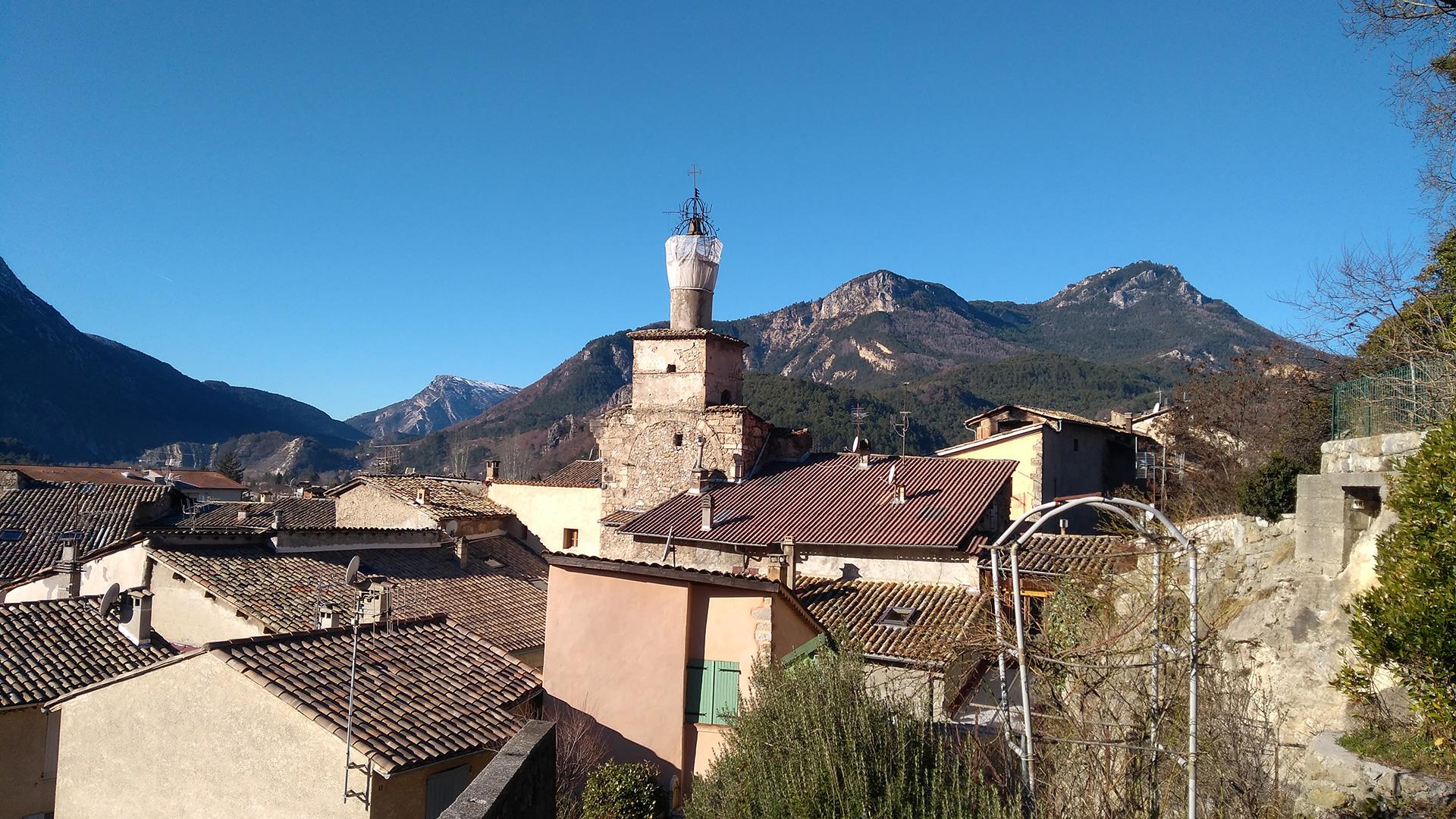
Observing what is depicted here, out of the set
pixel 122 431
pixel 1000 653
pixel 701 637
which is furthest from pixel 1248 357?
pixel 122 431

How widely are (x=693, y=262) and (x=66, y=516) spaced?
21.7 meters

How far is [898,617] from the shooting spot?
16609 millimetres

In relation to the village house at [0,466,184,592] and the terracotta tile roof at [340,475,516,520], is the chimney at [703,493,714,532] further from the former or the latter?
the village house at [0,466,184,592]

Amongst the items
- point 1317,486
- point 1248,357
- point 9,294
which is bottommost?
point 1317,486

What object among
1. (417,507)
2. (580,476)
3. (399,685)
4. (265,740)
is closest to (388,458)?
(580,476)

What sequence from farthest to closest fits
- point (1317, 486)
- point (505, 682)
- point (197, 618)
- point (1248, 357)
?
point (1248, 357) < point (197, 618) < point (505, 682) < point (1317, 486)

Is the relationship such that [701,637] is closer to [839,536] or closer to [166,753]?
[166,753]

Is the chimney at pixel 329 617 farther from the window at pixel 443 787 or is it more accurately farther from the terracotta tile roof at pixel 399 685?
the window at pixel 443 787

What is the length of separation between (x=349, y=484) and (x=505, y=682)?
1931 cm

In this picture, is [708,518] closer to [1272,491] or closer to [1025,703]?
[1272,491]

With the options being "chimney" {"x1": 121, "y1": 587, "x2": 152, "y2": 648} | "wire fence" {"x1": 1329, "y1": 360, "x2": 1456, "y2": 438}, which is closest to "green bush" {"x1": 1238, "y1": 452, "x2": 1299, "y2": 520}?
"wire fence" {"x1": 1329, "y1": 360, "x2": 1456, "y2": 438}

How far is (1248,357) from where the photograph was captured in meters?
23.9

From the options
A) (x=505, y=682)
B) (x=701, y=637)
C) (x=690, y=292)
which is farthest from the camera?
(x=690, y=292)

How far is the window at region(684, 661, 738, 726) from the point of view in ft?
33.1
